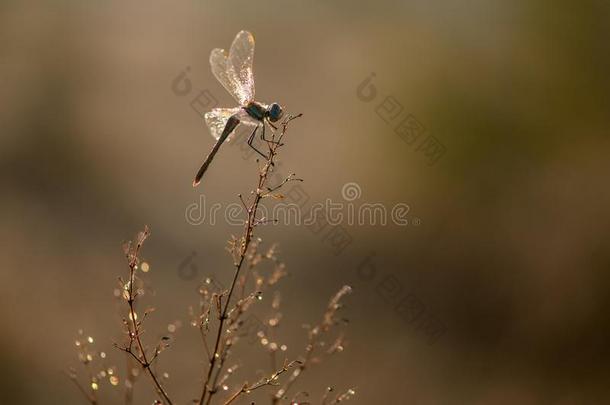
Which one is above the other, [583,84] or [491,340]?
[583,84]

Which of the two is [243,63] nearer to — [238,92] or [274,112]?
[238,92]

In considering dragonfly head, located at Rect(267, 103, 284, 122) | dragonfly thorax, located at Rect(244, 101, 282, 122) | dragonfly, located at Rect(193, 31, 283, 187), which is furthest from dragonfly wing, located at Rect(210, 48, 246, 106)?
dragonfly head, located at Rect(267, 103, 284, 122)

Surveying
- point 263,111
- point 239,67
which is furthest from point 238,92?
point 263,111

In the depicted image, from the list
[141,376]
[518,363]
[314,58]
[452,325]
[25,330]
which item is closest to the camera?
[141,376]

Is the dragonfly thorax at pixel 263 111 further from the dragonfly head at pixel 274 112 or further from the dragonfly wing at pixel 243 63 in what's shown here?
the dragonfly wing at pixel 243 63

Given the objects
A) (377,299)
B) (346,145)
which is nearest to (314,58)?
(346,145)

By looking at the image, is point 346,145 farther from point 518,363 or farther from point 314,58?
point 518,363
